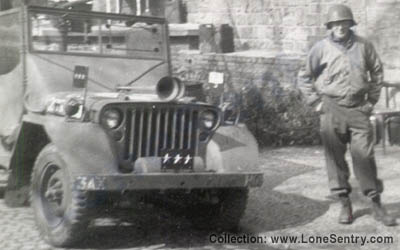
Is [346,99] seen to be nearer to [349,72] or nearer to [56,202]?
[349,72]

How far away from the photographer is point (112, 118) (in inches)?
213

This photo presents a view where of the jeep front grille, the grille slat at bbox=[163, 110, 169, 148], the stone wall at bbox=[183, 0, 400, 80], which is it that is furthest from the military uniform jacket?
the stone wall at bbox=[183, 0, 400, 80]

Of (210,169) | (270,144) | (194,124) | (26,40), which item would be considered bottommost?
(270,144)

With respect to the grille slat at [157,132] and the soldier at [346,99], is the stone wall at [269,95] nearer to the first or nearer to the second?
the soldier at [346,99]

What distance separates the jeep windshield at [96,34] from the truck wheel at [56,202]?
1.42m

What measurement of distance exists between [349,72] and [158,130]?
5.36 feet

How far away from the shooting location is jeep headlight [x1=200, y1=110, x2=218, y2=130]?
18.9ft

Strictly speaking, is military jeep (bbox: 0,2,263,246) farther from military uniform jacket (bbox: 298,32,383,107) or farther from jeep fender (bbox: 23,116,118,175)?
military uniform jacket (bbox: 298,32,383,107)

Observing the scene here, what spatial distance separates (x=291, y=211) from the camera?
6.74 metres

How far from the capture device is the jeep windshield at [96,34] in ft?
21.7

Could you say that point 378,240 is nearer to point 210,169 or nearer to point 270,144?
point 210,169

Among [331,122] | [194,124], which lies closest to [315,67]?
[331,122]

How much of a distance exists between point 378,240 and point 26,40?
3350 mm

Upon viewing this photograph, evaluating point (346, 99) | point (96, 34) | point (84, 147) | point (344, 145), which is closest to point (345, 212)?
point (344, 145)
